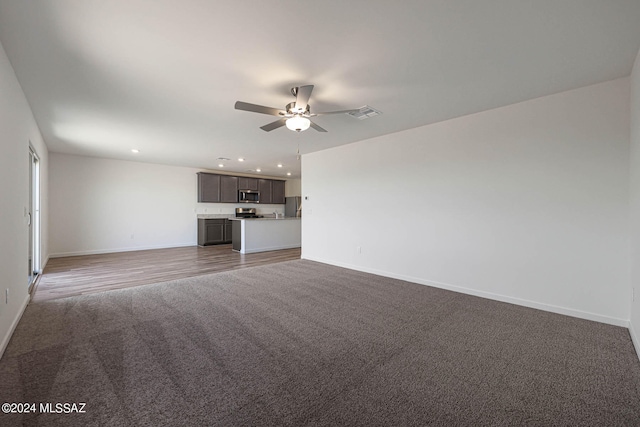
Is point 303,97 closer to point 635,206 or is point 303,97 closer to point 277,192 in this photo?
point 635,206

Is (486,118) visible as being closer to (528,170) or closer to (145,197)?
(528,170)

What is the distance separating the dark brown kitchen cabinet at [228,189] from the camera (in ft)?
28.4

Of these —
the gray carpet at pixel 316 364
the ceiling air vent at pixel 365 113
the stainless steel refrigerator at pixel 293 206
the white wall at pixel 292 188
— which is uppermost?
the ceiling air vent at pixel 365 113

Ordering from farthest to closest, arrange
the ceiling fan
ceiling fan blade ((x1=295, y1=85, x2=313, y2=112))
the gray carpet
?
1. the ceiling fan
2. ceiling fan blade ((x1=295, y1=85, x2=313, y2=112))
3. the gray carpet

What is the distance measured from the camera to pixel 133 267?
520 cm

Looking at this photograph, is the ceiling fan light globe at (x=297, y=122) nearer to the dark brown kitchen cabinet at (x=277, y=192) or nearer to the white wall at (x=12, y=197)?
the white wall at (x=12, y=197)

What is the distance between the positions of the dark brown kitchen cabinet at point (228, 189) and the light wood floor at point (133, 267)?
195 cm

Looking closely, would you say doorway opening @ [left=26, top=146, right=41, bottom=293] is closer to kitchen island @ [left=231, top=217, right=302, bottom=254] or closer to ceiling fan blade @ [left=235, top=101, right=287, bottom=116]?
kitchen island @ [left=231, top=217, right=302, bottom=254]

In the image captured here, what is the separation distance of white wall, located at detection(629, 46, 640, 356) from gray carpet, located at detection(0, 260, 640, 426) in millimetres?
225

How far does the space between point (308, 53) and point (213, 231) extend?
23.1ft

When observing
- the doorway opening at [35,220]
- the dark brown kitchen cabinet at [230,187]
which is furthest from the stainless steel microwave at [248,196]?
the doorway opening at [35,220]

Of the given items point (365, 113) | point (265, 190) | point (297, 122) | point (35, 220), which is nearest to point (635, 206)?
point (365, 113)

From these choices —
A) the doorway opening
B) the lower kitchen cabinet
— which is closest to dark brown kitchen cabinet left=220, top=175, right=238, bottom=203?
the lower kitchen cabinet

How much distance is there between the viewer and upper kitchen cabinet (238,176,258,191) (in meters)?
9.06
